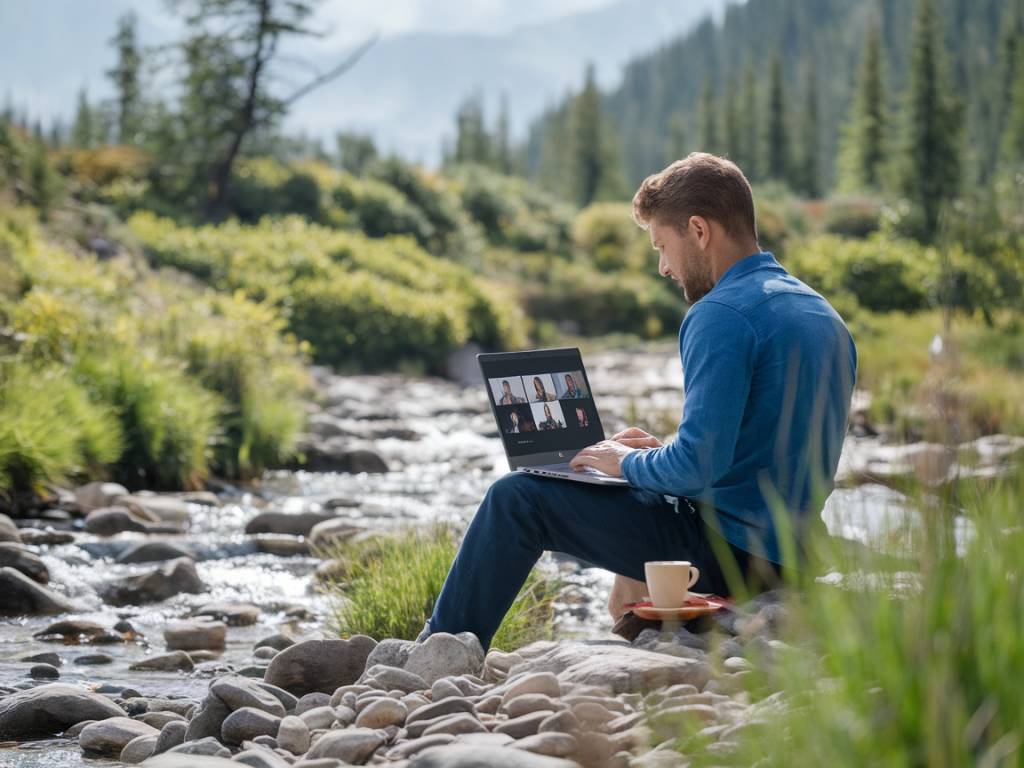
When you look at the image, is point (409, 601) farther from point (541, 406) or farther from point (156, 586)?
point (156, 586)

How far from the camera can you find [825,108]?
9356cm

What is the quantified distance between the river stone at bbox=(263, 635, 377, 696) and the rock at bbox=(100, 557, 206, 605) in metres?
1.89

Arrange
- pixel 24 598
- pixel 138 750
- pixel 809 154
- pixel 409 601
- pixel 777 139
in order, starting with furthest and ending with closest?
pixel 809 154, pixel 777 139, pixel 24 598, pixel 409 601, pixel 138 750

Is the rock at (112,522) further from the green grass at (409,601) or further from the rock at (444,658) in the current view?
the rock at (444,658)

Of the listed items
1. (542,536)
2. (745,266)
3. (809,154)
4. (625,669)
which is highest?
(809,154)

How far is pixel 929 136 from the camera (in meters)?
32.9

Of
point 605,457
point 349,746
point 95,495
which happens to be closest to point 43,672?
point 349,746

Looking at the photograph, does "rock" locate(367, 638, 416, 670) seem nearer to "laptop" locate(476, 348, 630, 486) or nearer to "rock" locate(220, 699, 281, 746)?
Result: "rock" locate(220, 699, 281, 746)

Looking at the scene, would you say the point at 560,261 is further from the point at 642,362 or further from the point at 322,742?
the point at 322,742

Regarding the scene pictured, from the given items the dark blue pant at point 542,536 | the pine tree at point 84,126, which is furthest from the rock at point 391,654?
the pine tree at point 84,126

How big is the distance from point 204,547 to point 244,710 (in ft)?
11.6

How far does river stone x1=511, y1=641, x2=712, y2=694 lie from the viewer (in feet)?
8.15

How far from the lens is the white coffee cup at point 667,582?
117 inches

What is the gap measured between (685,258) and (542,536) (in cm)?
79
